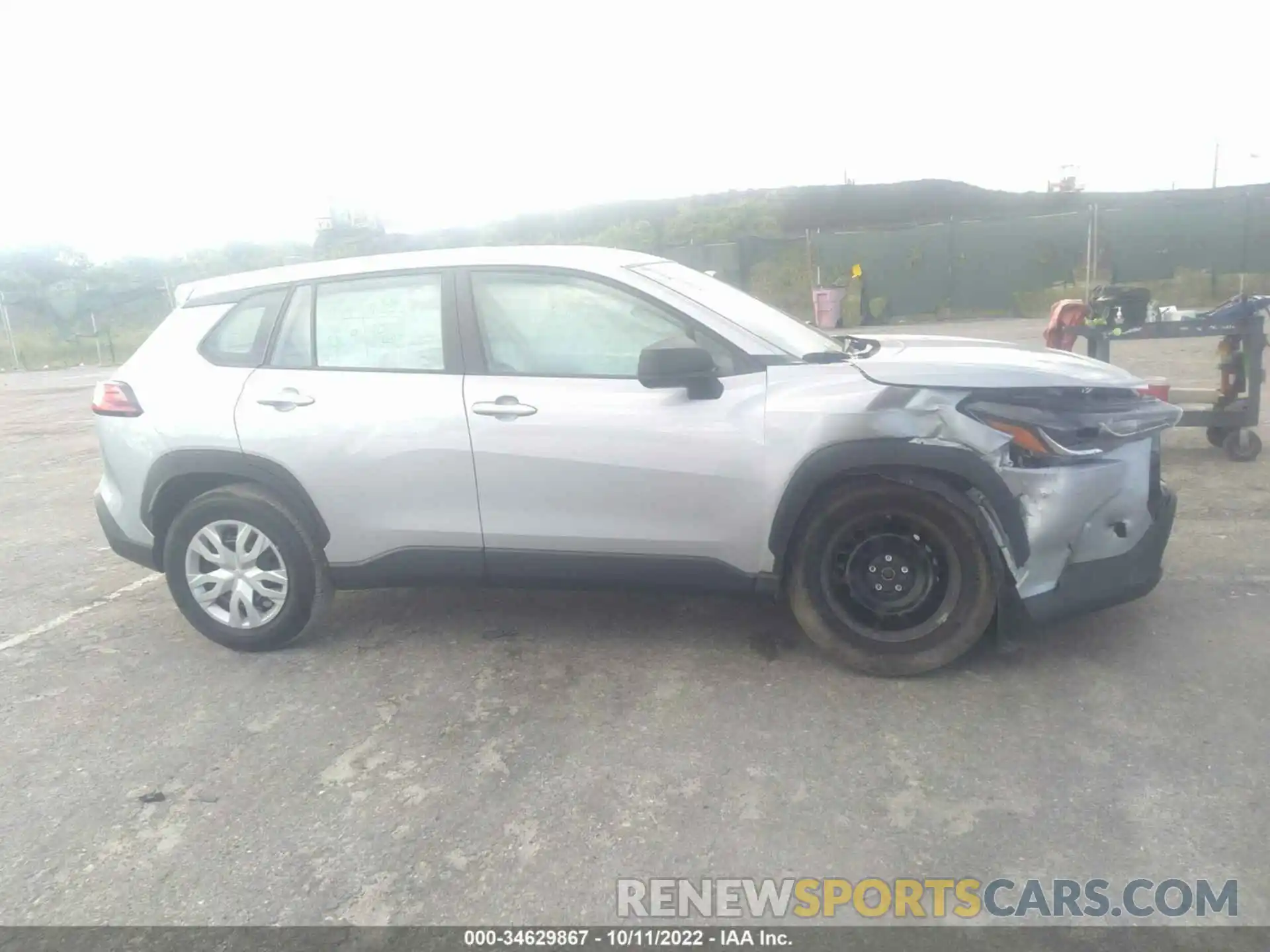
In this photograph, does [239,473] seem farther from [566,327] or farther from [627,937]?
[627,937]

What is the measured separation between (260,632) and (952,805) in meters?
2.95

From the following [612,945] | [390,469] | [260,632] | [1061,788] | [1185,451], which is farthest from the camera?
[1185,451]

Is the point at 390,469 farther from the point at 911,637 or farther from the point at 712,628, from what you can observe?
the point at 911,637

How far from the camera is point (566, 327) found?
391cm

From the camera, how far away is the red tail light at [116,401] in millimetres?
4277

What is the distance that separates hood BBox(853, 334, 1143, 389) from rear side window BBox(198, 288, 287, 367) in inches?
100

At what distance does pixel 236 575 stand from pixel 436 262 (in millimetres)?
1627

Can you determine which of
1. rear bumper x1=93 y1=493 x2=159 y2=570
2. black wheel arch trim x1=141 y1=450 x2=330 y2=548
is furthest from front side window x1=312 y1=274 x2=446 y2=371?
rear bumper x1=93 y1=493 x2=159 y2=570

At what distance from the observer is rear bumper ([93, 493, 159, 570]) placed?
4.34m

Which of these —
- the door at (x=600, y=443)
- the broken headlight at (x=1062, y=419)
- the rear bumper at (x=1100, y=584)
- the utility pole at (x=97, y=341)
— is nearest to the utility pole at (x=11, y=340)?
the utility pole at (x=97, y=341)

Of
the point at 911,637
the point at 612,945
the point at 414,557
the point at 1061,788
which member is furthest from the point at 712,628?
the point at 612,945

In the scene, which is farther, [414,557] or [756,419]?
[414,557]

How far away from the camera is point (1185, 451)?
7.21m

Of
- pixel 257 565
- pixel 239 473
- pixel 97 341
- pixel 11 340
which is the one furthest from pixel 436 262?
pixel 11 340
